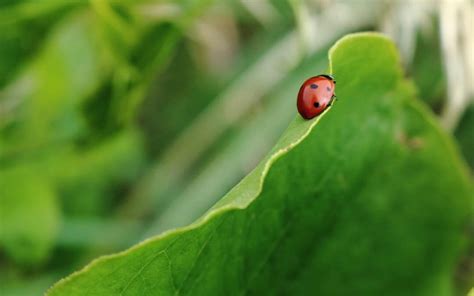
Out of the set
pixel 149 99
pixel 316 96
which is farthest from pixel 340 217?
pixel 149 99

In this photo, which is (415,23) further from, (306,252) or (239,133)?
(306,252)

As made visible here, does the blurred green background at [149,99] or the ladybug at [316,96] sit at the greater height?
the ladybug at [316,96]

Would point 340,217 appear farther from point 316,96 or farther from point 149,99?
point 149,99

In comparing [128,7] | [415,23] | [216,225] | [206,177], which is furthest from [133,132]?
[216,225]

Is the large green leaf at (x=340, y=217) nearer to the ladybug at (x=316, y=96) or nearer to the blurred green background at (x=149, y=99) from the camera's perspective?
the ladybug at (x=316, y=96)

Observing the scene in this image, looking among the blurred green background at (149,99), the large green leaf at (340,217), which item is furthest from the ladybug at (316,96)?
the blurred green background at (149,99)

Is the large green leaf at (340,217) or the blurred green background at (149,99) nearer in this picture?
the large green leaf at (340,217)

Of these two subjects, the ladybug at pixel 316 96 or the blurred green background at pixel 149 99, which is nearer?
the ladybug at pixel 316 96
